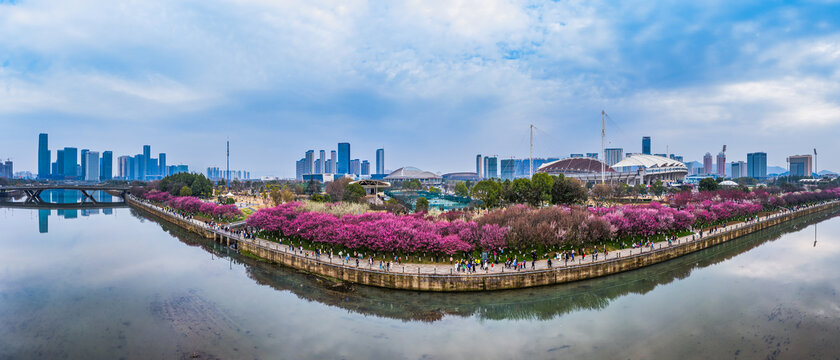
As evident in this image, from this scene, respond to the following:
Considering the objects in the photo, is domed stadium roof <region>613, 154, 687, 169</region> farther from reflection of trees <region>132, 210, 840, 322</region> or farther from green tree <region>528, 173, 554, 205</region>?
reflection of trees <region>132, 210, 840, 322</region>

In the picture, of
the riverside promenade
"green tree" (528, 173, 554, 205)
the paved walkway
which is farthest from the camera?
"green tree" (528, 173, 554, 205)

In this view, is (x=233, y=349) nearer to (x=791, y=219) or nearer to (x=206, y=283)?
(x=206, y=283)

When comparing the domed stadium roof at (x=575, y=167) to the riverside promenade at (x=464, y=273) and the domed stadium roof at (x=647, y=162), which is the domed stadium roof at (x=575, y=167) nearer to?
the domed stadium roof at (x=647, y=162)

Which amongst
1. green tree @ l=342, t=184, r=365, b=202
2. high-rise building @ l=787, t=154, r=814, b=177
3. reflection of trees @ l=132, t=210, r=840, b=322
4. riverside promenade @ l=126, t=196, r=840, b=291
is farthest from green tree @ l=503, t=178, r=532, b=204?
high-rise building @ l=787, t=154, r=814, b=177

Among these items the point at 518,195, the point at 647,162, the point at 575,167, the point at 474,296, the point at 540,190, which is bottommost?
the point at 474,296

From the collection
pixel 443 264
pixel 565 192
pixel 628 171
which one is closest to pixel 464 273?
pixel 443 264

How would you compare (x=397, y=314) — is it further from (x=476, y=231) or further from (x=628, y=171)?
(x=628, y=171)

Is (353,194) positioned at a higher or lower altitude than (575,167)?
lower
